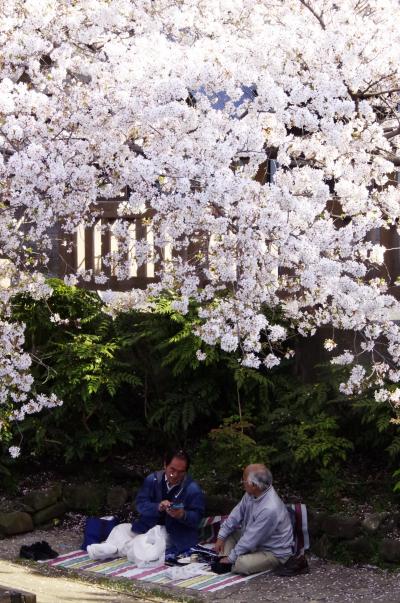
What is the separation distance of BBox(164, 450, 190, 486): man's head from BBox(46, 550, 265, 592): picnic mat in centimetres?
79

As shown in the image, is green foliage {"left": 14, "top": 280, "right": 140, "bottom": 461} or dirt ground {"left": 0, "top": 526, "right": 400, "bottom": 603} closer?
dirt ground {"left": 0, "top": 526, "right": 400, "bottom": 603}

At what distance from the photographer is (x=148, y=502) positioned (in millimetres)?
8500

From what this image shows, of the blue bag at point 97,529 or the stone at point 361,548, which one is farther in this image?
the blue bag at point 97,529

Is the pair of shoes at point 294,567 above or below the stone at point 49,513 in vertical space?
below

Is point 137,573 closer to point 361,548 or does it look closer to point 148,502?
point 148,502

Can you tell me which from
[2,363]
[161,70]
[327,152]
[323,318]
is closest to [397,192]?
[327,152]

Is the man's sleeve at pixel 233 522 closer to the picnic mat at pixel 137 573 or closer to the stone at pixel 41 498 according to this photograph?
the picnic mat at pixel 137 573

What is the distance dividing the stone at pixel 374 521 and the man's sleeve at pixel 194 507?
1.41m

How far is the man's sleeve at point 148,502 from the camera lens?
332 inches

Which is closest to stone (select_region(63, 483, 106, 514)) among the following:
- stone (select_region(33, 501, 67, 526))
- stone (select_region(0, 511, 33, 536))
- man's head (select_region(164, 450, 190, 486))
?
stone (select_region(33, 501, 67, 526))

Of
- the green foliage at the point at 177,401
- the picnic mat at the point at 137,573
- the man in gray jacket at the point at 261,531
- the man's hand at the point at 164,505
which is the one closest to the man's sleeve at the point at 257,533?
the man in gray jacket at the point at 261,531

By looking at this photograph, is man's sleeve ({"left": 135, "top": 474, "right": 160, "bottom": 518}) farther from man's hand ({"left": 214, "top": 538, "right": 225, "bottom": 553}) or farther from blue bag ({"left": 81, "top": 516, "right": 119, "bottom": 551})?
man's hand ({"left": 214, "top": 538, "right": 225, "bottom": 553})

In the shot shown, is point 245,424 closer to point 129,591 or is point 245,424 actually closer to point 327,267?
point 129,591

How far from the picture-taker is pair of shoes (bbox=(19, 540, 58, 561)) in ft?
26.7
